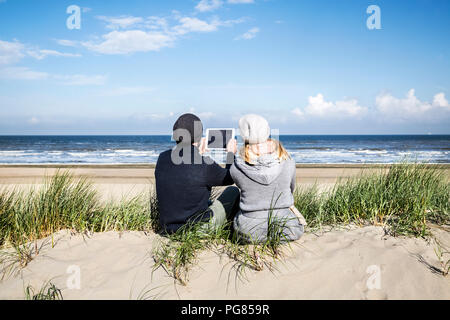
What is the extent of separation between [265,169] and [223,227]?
0.86 meters

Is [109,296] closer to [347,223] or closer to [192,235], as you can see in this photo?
[192,235]

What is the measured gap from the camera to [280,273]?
Result: 2592 millimetres

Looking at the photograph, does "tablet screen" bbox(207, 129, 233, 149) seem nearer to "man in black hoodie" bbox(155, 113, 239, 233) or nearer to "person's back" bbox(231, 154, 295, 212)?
"man in black hoodie" bbox(155, 113, 239, 233)

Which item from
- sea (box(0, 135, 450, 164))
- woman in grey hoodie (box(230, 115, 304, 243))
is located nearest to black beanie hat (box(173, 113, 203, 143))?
woman in grey hoodie (box(230, 115, 304, 243))

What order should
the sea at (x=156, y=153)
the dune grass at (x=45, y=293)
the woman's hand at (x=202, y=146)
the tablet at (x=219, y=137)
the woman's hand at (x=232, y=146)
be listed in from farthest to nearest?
the sea at (x=156, y=153)
the tablet at (x=219, y=137)
the woman's hand at (x=232, y=146)
the woman's hand at (x=202, y=146)
the dune grass at (x=45, y=293)

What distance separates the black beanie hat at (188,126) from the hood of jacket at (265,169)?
63 cm

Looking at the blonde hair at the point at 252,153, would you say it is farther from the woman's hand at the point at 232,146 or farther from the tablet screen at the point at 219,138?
the tablet screen at the point at 219,138

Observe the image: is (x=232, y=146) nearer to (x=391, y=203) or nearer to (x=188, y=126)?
(x=188, y=126)

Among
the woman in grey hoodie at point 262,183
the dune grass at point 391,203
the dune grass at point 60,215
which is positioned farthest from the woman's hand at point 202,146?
the dune grass at point 391,203

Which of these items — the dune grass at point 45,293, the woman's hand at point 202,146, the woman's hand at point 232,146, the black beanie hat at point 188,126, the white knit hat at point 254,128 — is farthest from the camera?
the woman's hand at point 232,146

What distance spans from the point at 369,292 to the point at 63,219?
10.9ft

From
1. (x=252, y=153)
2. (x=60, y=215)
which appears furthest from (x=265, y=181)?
(x=60, y=215)

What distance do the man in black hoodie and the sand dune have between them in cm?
45

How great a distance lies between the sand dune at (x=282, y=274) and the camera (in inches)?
92.9
